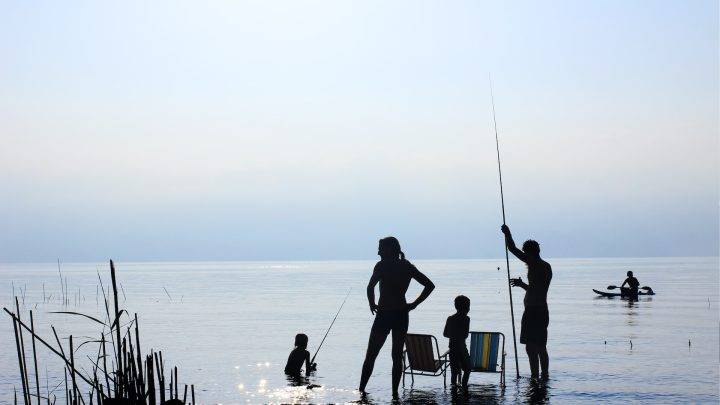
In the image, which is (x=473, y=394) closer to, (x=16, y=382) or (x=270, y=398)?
(x=270, y=398)

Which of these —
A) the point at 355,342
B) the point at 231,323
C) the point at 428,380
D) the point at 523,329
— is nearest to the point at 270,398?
the point at 428,380

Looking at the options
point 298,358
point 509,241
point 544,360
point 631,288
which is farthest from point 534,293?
point 631,288

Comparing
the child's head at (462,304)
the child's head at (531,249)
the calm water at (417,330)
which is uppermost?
the child's head at (531,249)

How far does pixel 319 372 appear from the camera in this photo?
18.9 m

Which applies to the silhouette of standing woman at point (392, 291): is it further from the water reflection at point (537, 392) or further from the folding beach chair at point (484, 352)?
the water reflection at point (537, 392)

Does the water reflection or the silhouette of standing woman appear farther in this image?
the water reflection

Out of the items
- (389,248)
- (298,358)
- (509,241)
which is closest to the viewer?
(389,248)

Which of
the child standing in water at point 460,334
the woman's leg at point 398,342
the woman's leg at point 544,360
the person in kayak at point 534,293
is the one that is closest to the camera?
the woman's leg at point 398,342

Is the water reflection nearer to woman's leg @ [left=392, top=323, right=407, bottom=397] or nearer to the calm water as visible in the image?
the calm water

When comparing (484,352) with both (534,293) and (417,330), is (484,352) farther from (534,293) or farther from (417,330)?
(417,330)

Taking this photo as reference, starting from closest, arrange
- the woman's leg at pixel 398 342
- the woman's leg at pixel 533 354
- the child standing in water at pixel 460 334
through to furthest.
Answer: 1. the woman's leg at pixel 398 342
2. the child standing in water at pixel 460 334
3. the woman's leg at pixel 533 354

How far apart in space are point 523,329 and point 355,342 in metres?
13.9

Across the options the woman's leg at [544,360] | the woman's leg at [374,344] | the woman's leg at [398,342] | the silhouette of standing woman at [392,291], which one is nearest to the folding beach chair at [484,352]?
the woman's leg at [544,360]

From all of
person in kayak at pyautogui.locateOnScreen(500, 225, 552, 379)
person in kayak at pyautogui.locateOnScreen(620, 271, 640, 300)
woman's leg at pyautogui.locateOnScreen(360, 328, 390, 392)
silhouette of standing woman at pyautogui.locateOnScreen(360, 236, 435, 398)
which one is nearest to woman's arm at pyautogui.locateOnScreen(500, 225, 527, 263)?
person in kayak at pyautogui.locateOnScreen(500, 225, 552, 379)
